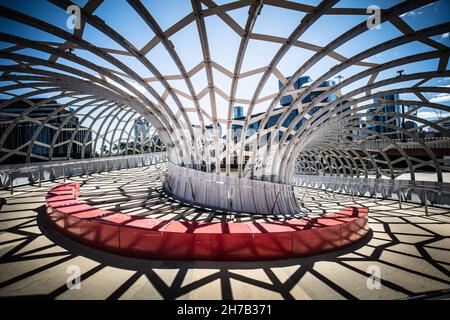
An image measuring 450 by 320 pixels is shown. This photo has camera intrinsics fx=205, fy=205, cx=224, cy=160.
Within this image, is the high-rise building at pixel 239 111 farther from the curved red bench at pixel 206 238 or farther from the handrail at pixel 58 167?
the curved red bench at pixel 206 238

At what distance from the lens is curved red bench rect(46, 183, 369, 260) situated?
6.84 m

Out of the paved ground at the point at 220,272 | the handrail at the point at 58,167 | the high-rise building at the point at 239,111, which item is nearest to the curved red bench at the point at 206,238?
the paved ground at the point at 220,272

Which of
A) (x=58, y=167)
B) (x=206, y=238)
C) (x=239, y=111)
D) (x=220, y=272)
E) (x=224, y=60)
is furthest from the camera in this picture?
(x=239, y=111)

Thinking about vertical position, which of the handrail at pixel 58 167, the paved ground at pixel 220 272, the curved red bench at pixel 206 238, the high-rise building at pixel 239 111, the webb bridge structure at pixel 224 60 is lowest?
the paved ground at pixel 220 272

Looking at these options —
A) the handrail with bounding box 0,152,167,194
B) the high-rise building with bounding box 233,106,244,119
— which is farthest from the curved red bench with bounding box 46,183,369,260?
the high-rise building with bounding box 233,106,244,119

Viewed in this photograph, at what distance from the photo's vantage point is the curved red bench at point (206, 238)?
6836 millimetres

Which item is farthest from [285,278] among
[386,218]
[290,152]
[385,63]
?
[290,152]

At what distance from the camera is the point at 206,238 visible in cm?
686

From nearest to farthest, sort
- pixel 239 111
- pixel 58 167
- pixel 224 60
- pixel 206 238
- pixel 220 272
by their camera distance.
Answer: pixel 220 272, pixel 206 238, pixel 224 60, pixel 58 167, pixel 239 111

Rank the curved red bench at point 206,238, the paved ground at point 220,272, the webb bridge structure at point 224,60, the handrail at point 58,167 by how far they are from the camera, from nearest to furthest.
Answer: the paved ground at point 220,272, the curved red bench at point 206,238, the webb bridge structure at point 224,60, the handrail at point 58,167

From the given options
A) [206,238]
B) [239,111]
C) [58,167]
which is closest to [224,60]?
[206,238]

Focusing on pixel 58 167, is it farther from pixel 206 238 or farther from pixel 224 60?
pixel 206 238

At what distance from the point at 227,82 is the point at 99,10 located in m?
8.08

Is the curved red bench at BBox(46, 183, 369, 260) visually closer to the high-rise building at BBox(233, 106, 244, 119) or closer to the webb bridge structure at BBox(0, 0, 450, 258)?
Answer: the webb bridge structure at BBox(0, 0, 450, 258)
